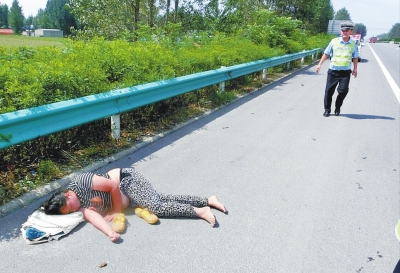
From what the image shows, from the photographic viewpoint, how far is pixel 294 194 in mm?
4004

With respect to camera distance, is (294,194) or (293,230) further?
(294,194)

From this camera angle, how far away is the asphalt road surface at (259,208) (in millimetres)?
2803

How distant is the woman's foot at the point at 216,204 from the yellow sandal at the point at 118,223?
0.87m

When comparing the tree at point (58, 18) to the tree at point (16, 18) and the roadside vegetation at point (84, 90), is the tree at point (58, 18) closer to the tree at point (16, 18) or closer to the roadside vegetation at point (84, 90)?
the tree at point (16, 18)

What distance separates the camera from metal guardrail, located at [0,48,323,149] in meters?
3.54

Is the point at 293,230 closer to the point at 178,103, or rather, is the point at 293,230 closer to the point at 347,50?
the point at 178,103

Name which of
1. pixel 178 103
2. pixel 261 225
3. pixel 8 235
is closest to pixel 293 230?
pixel 261 225

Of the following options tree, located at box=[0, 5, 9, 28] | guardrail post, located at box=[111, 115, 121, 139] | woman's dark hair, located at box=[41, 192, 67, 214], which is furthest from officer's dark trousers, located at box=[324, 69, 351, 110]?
tree, located at box=[0, 5, 9, 28]

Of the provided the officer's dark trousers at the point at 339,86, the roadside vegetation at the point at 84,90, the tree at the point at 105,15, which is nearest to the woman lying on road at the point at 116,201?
the roadside vegetation at the point at 84,90

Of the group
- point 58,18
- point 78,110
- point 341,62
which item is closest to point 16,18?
point 58,18

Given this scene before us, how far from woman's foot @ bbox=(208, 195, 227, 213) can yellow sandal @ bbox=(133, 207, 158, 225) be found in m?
0.60

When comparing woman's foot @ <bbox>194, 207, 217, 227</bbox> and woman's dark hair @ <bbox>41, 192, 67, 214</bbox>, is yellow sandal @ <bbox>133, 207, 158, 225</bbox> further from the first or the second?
woman's dark hair @ <bbox>41, 192, 67, 214</bbox>

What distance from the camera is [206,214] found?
3.37 metres

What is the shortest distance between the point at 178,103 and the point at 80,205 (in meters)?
4.36
